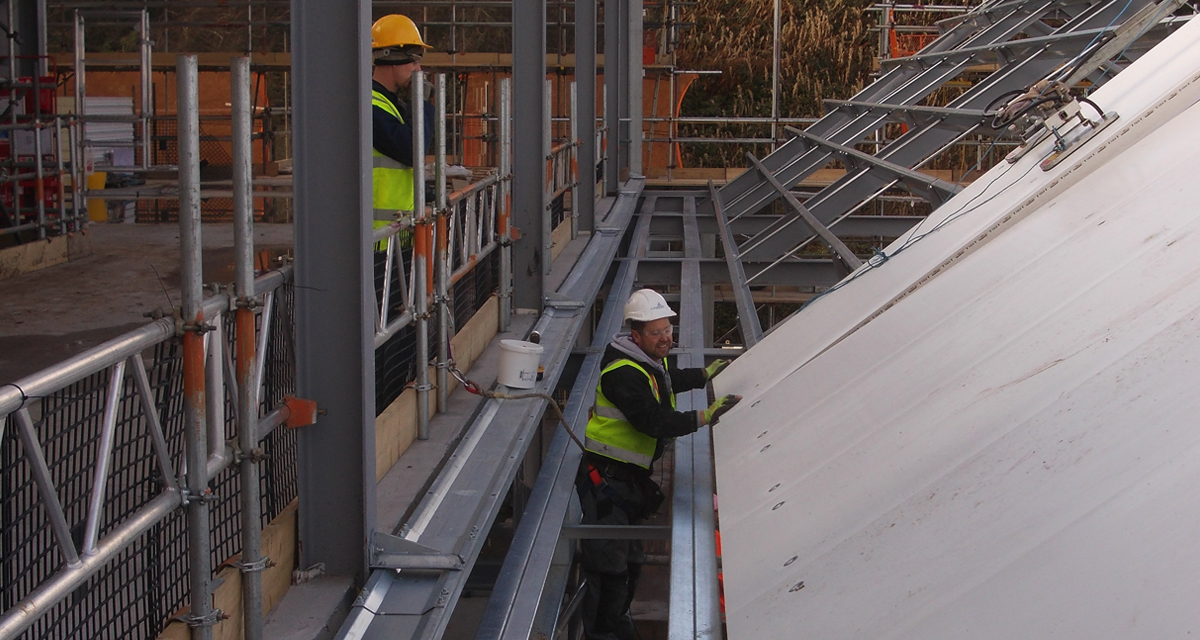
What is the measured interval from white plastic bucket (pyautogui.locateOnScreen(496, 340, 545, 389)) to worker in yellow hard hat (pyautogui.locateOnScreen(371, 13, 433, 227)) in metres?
0.83

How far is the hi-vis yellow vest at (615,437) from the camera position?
14.5 ft

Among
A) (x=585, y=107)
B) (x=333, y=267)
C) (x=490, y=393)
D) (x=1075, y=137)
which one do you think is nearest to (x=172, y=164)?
(x=585, y=107)

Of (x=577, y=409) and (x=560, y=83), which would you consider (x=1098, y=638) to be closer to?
(x=577, y=409)

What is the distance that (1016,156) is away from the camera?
5270mm

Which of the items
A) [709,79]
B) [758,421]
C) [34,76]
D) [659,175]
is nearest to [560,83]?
[659,175]

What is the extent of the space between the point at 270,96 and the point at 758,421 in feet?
63.5

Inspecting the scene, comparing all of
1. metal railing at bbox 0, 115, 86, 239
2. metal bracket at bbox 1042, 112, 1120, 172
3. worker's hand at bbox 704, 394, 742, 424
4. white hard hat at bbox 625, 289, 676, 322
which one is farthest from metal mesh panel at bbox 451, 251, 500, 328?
metal railing at bbox 0, 115, 86, 239

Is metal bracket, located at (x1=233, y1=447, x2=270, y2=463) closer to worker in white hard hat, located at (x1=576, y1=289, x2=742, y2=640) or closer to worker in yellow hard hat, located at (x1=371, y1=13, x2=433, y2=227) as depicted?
worker in yellow hard hat, located at (x1=371, y1=13, x2=433, y2=227)

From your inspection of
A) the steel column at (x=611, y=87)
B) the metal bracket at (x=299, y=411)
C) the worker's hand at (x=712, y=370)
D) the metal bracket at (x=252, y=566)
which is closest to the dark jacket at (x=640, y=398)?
the worker's hand at (x=712, y=370)

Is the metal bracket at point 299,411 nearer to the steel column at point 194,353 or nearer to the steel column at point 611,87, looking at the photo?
the steel column at point 194,353

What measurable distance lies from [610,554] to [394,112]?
6.13 feet

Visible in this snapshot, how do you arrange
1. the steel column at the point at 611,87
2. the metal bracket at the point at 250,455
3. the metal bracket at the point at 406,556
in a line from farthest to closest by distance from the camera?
the steel column at the point at 611,87, the metal bracket at the point at 406,556, the metal bracket at the point at 250,455

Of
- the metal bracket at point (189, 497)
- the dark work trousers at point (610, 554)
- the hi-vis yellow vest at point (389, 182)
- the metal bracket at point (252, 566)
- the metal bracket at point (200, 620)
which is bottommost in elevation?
the dark work trousers at point (610, 554)

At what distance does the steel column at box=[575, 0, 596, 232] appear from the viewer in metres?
9.09
